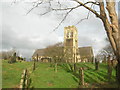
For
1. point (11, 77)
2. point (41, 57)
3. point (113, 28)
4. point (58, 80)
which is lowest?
point (58, 80)

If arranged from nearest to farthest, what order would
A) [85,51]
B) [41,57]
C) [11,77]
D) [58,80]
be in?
[58,80], [11,77], [41,57], [85,51]

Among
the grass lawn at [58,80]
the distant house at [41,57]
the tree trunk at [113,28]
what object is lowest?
the grass lawn at [58,80]

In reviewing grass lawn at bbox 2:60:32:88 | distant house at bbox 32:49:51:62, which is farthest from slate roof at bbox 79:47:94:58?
grass lawn at bbox 2:60:32:88

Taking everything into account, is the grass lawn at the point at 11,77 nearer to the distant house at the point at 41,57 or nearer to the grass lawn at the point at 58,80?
the grass lawn at the point at 58,80

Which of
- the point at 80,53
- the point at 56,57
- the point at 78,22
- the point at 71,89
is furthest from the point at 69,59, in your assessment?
the point at 80,53

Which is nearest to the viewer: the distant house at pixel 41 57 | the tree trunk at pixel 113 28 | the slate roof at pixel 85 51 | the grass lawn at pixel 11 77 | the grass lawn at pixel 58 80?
the tree trunk at pixel 113 28

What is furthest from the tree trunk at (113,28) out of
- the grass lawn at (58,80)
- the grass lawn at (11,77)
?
the grass lawn at (11,77)

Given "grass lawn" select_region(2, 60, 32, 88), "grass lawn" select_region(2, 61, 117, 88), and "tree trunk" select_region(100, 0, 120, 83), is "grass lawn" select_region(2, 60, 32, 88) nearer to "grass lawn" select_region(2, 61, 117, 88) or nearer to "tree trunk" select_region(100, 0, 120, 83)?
"grass lawn" select_region(2, 61, 117, 88)

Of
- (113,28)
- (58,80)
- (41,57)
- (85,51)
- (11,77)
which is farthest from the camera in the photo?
(85,51)

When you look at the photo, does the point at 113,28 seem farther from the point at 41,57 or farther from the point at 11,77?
the point at 41,57

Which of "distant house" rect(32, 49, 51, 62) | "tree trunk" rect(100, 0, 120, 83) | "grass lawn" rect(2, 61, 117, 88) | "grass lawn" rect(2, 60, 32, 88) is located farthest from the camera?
"distant house" rect(32, 49, 51, 62)

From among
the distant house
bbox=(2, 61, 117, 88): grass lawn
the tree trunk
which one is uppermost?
the tree trunk

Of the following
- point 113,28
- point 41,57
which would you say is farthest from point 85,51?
point 113,28

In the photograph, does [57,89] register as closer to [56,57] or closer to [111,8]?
[111,8]
